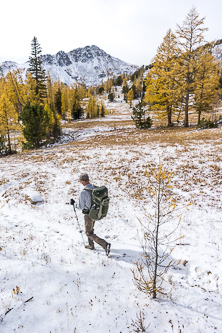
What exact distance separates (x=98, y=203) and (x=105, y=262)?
5.63 feet

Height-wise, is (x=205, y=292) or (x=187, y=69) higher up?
(x=187, y=69)

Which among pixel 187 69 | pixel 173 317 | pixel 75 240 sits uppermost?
Result: pixel 187 69

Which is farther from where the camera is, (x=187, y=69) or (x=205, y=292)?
(x=187, y=69)

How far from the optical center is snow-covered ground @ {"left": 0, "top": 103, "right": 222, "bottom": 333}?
131 inches

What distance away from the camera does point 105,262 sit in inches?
200

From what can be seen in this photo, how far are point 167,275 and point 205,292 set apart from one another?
86 cm

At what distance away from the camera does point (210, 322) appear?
3.20 metres

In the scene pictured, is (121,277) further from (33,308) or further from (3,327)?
(3,327)

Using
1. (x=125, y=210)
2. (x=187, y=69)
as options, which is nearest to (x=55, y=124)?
(x=187, y=69)

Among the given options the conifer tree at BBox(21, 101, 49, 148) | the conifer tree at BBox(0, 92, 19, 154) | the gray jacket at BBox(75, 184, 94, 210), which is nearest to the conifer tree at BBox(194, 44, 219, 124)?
the conifer tree at BBox(21, 101, 49, 148)

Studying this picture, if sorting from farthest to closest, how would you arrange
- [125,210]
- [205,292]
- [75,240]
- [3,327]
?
[125,210]
[75,240]
[205,292]
[3,327]

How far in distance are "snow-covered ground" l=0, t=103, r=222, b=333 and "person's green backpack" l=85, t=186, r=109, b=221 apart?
139 cm

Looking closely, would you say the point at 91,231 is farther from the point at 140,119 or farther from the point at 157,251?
the point at 140,119

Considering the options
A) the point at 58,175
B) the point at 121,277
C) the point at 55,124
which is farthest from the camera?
the point at 55,124
